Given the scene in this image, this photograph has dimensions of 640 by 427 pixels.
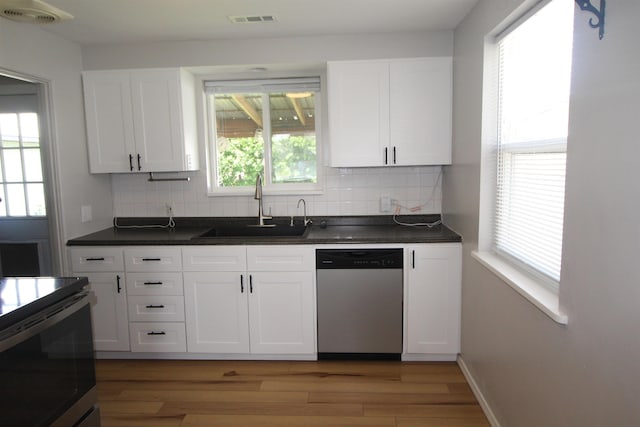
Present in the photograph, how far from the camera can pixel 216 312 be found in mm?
2920

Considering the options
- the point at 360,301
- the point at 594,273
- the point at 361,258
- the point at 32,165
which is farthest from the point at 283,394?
the point at 32,165

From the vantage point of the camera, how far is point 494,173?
2.34 m

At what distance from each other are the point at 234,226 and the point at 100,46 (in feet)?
5.73

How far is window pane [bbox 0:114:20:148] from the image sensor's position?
298cm

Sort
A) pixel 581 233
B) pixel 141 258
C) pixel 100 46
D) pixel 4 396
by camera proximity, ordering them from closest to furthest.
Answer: pixel 4 396, pixel 581 233, pixel 141 258, pixel 100 46

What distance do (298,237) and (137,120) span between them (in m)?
1.55

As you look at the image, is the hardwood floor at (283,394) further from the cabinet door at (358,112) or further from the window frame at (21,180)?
the cabinet door at (358,112)

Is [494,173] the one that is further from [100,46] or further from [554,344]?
[100,46]

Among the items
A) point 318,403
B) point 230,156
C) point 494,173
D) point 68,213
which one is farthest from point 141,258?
point 494,173

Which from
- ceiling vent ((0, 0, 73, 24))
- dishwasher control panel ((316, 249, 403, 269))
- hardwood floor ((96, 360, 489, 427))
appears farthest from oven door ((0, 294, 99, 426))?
dishwasher control panel ((316, 249, 403, 269))

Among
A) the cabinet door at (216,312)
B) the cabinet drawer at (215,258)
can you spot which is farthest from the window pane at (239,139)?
the cabinet door at (216,312)

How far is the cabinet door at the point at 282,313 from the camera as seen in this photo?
9.39ft

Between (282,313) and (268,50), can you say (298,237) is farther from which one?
(268,50)

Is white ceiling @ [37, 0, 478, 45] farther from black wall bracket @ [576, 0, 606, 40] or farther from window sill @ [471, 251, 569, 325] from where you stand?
window sill @ [471, 251, 569, 325]
